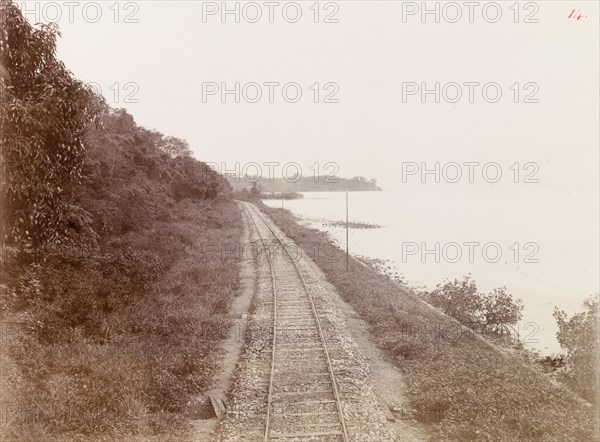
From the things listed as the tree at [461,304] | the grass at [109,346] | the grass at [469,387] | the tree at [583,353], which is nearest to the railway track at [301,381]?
the grass at [109,346]

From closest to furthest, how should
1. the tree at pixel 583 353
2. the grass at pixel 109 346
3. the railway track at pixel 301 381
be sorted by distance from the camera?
the grass at pixel 109 346
the railway track at pixel 301 381
the tree at pixel 583 353

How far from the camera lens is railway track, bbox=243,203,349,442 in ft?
26.3

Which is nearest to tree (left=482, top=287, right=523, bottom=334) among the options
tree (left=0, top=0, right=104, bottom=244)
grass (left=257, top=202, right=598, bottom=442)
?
grass (left=257, top=202, right=598, bottom=442)

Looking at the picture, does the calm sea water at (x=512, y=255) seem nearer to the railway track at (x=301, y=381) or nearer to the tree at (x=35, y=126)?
the railway track at (x=301, y=381)

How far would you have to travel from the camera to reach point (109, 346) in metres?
11.0

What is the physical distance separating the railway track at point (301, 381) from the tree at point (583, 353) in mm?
5651

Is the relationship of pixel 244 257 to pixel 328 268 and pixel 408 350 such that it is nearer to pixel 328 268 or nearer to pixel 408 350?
pixel 328 268

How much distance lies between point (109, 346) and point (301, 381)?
4679 millimetres

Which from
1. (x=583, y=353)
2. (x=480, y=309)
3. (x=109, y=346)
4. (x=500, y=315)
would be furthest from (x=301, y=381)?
(x=480, y=309)

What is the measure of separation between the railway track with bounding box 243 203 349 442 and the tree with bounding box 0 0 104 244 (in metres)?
5.79

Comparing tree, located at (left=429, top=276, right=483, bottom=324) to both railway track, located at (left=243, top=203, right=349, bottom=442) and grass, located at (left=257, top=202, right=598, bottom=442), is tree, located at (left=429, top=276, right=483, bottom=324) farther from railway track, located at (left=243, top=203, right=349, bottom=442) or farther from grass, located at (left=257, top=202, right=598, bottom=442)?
railway track, located at (left=243, top=203, right=349, bottom=442)

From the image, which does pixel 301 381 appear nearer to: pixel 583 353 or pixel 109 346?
pixel 109 346

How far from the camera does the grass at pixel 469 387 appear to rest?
25.9 ft

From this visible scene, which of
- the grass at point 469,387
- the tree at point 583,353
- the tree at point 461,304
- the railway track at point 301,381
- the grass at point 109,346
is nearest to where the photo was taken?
the grass at point 109,346
